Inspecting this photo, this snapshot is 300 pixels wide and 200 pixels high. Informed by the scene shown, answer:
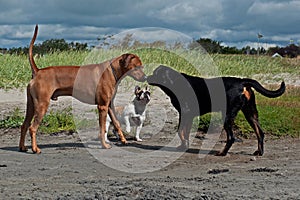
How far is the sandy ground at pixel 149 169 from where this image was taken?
242 inches

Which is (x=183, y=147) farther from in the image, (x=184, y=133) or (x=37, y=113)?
(x=37, y=113)

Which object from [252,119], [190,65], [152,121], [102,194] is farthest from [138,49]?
[102,194]

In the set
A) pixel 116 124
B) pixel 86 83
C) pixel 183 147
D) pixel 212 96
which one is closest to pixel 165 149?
pixel 183 147

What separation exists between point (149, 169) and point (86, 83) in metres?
2.37

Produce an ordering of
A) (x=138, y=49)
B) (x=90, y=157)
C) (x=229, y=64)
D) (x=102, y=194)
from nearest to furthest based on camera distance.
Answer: (x=102, y=194)
(x=90, y=157)
(x=138, y=49)
(x=229, y=64)

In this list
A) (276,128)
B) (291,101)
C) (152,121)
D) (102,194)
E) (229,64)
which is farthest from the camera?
(229,64)

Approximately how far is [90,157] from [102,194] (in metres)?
3.19

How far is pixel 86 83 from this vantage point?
9703 millimetres

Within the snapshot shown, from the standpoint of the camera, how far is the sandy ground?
6.15m

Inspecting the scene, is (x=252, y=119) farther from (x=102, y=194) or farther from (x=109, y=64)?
(x=102, y=194)

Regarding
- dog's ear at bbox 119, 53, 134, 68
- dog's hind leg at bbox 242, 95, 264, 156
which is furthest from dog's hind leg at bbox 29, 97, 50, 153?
dog's hind leg at bbox 242, 95, 264, 156

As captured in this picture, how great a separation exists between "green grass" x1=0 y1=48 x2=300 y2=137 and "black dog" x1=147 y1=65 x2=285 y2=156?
167 centimetres

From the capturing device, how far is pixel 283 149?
9766mm

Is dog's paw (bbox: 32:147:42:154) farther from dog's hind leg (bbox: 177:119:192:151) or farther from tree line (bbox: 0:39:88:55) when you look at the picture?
tree line (bbox: 0:39:88:55)
